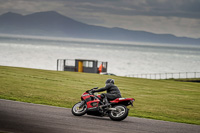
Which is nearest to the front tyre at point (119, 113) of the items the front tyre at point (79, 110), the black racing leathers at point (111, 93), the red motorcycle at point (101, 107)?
the red motorcycle at point (101, 107)

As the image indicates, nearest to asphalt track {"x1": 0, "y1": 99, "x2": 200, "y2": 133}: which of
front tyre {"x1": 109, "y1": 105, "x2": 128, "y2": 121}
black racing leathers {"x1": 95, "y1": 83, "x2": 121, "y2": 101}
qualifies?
front tyre {"x1": 109, "y1": 105, "x2": 128, "y2": 121}

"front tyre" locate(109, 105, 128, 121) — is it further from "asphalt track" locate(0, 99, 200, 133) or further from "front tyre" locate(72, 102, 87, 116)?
"front tyre" locate(72, 102, 87, 116)

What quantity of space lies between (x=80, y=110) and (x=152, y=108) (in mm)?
5610

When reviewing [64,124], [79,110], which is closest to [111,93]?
[79,110]

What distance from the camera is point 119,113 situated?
37.6 ft

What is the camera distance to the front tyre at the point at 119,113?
1129 centimetres

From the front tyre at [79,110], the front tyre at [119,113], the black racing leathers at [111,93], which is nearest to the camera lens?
the front tyre at [119,113]

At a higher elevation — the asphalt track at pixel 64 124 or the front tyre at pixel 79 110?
the front tyre at pixel 79 110

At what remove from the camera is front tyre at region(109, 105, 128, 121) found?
11.3 metres

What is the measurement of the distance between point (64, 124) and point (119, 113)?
204cm

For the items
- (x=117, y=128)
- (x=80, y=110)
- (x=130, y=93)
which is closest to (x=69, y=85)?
(x=130, y=93)

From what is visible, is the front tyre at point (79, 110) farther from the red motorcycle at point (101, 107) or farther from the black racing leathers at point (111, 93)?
the black racing leathers at point (111, 93)

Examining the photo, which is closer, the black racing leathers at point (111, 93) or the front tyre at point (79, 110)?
the black racing leathers at point (111, 93)

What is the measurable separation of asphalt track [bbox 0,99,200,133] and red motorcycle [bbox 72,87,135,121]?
215mm
